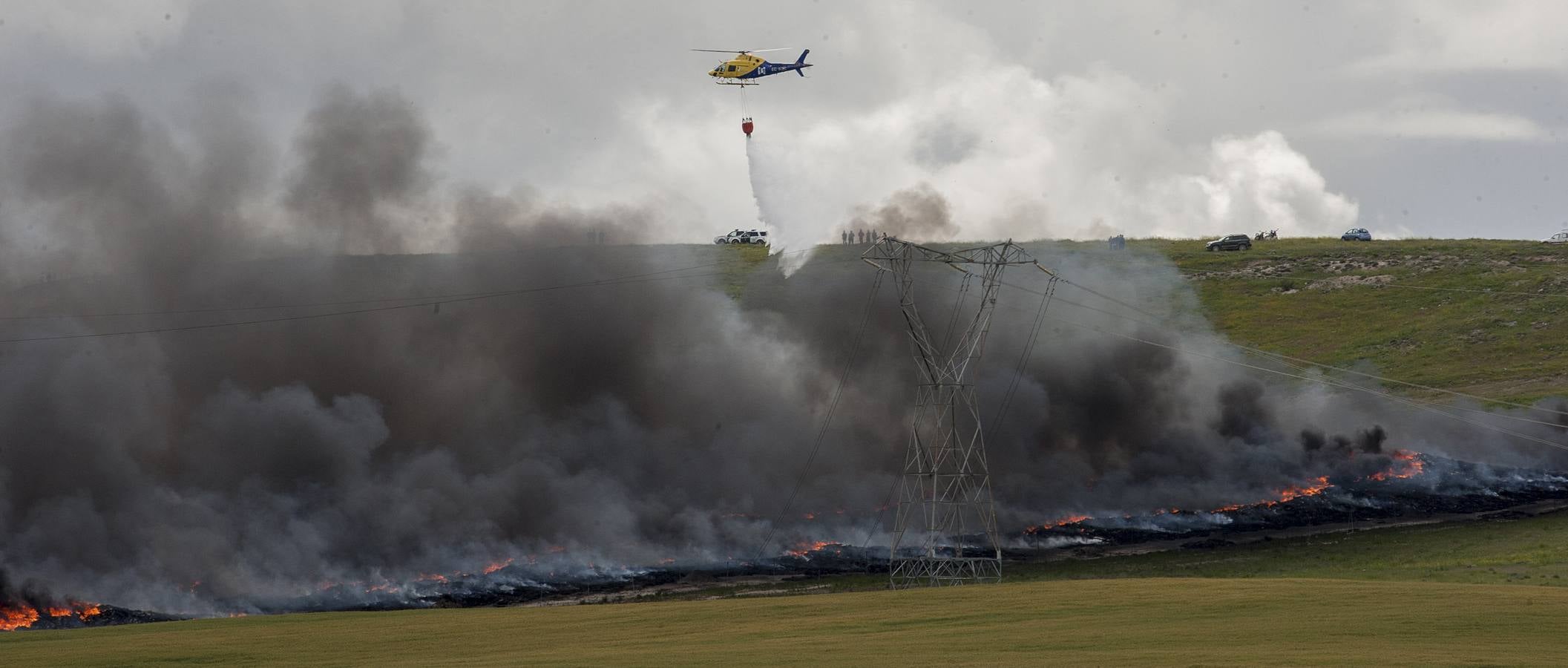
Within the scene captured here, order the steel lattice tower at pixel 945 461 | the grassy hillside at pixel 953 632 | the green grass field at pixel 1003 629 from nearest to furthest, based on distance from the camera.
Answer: the grassy hillside at pixel 953 632 < the green grass field at pixel 1003 629 < the steel lattice tower at pixel 945 461

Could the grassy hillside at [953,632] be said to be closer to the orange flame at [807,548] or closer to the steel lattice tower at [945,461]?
the steel lattice tower at [945,461]

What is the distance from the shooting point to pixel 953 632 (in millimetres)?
45344

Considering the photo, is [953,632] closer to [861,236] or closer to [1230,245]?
[861,236]

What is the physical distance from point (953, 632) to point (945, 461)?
4313 cm

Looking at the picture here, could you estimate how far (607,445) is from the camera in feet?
336

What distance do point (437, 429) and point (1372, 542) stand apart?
207 feet

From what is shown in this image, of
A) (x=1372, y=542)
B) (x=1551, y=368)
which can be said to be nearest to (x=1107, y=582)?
(x=1372, y=542)

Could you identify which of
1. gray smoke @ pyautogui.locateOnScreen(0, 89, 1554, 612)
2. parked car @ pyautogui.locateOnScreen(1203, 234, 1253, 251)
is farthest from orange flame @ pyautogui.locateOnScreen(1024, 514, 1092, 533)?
parked car @ pyautogui.locateOnScreen(1203, 234, 1253, 251)

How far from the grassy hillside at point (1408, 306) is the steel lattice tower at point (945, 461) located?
37828 millimetres

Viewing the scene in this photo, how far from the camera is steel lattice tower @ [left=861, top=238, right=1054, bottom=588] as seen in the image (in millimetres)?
75062

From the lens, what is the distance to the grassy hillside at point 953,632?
36.7 metres

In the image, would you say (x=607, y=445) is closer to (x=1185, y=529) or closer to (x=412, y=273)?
(x=412, y=273)

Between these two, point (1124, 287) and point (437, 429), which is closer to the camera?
point (437, 429)

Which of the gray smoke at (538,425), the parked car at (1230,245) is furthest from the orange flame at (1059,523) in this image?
the parked car at (1230,245)
